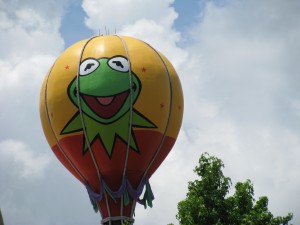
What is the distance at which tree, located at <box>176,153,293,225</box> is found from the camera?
24.3 m

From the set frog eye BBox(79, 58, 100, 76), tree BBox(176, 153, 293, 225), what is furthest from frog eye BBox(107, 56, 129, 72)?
tree BBox(176, 153, 293, 225)

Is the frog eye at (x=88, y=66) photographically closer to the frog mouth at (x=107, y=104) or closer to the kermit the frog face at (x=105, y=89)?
the kermit the frog face at (x=105, y=89)

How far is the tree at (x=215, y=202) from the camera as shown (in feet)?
79.6

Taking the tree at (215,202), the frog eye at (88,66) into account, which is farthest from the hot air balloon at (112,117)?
the tree at (215,202)

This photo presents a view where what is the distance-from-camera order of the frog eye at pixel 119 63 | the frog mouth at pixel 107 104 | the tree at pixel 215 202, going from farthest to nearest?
the frog eye at pixel 119 63, the frog mouth at pixel 107 104, the tree at pixel 215 202

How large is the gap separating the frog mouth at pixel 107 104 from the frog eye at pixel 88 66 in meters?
1.20

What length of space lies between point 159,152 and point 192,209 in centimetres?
810

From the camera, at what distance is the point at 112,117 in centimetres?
3102

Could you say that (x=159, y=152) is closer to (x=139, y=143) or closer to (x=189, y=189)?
(x=139, y=143)

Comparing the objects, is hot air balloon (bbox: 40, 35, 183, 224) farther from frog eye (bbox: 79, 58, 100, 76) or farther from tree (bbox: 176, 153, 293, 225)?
tree (bbox: 176, 153, 293, 225)

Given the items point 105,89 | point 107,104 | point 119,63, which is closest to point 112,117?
point 107,104

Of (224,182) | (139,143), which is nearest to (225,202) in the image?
(224,182)

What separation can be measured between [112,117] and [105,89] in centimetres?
118

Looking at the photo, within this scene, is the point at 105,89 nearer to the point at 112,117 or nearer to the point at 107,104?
the point at 107,104
